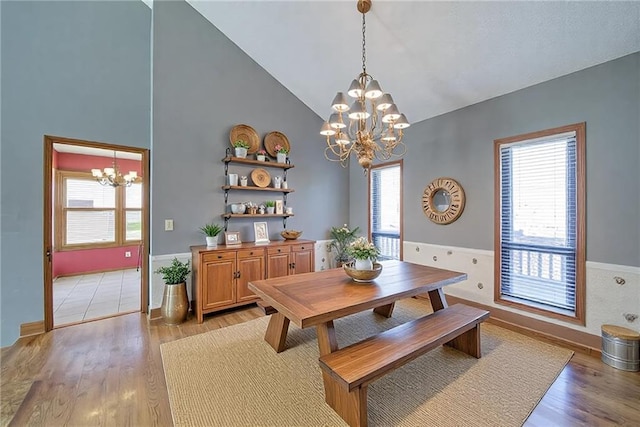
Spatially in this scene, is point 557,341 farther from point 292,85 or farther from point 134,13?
Result: point 134,13

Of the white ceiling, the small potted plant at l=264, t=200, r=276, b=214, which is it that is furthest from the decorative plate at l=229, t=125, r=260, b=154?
the white ceiling

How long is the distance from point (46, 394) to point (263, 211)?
279 cm

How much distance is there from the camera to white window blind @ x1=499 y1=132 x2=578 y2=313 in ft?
8.84

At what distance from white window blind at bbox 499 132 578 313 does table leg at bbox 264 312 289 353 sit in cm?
274

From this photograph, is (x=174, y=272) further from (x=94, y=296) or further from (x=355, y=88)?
(x=355, y=88)

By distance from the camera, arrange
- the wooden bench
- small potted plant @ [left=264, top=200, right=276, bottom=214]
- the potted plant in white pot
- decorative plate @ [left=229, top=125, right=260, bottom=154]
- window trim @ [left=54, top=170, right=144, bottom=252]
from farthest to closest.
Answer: window trim @ [left=54, top=170, right=144, bottom=252], small potted plant @ [left=264, top=200, right=276, bottom=214], decorative plate @ [left=229, top=125, right=260, bottom=154], the potted plant in white pot, the wooden bench

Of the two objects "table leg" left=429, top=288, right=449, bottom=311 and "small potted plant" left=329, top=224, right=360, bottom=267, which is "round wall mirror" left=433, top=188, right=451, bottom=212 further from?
"small potted plant" left=329, top=224, right=360, bottom=267

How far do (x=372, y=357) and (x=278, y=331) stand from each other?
1155 millimetres

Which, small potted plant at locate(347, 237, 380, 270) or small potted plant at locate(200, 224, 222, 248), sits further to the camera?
small potted plant at locate(200, 224, 222, 248)

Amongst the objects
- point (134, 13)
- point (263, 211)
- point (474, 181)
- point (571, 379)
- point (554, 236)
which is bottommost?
point (571, 379)

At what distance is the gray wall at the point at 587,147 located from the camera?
2326 mm

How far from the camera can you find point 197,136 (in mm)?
3553

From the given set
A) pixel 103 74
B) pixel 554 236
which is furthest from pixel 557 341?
pixel 103 74

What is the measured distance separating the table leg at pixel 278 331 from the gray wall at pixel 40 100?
2.66m
